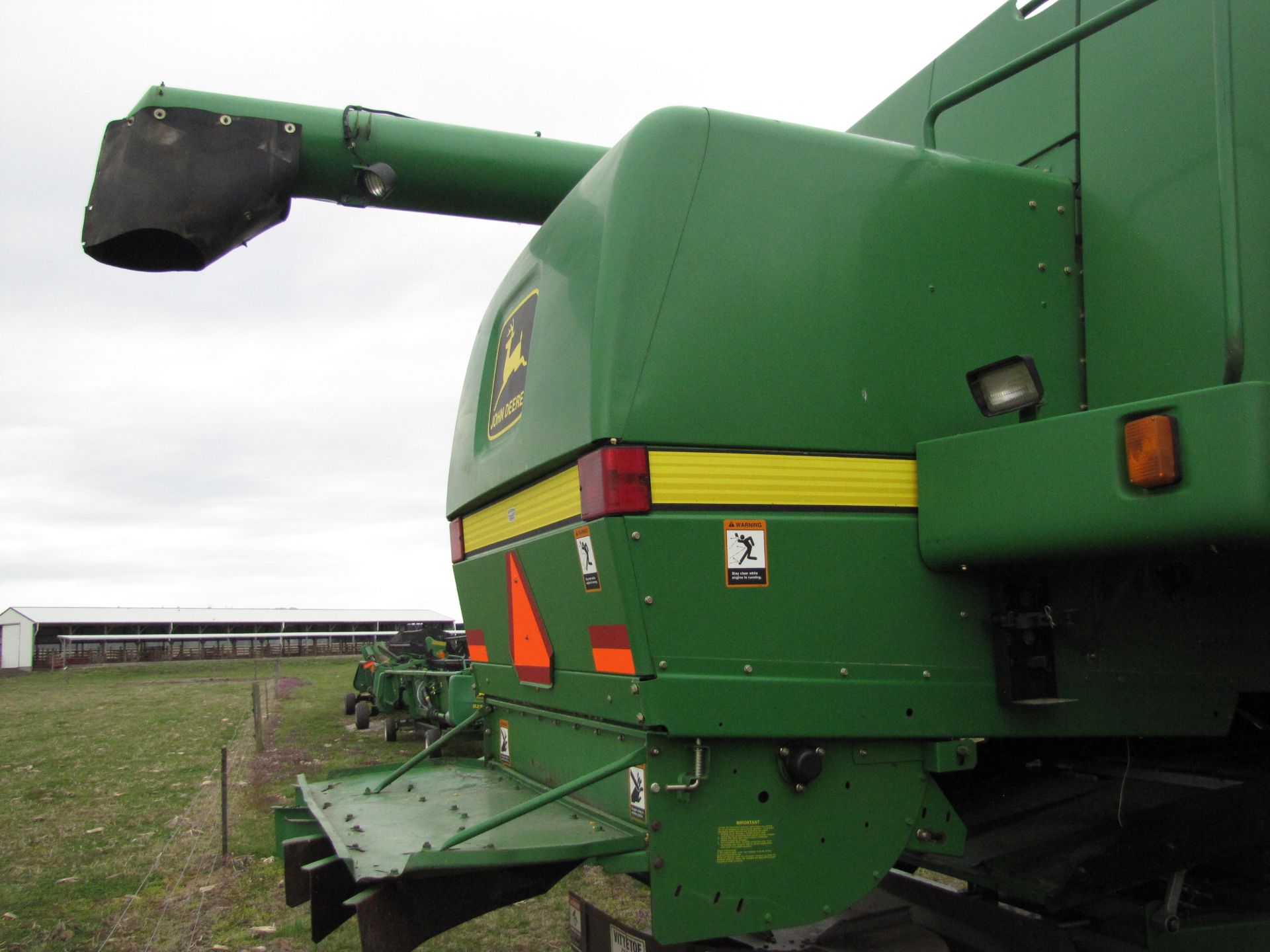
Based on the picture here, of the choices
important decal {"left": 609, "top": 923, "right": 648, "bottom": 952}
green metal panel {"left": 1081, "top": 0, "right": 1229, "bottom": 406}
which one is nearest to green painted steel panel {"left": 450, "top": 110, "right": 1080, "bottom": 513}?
green metal panel {"left": 1081, "top": 0, "right": 1229, "bottom": 406}

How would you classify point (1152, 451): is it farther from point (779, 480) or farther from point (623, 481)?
point (623, 481)

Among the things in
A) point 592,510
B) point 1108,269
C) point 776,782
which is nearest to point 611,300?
point 592,510

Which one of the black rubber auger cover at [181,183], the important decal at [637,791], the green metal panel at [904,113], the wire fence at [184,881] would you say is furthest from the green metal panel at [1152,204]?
the wire fence at [184,881]

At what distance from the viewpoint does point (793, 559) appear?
276 centimetres

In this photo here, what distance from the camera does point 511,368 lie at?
150 inches

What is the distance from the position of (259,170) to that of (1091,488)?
3.19 meters

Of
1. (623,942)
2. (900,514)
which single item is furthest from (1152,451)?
(623,942)

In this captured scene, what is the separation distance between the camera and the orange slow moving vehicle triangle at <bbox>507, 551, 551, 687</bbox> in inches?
142

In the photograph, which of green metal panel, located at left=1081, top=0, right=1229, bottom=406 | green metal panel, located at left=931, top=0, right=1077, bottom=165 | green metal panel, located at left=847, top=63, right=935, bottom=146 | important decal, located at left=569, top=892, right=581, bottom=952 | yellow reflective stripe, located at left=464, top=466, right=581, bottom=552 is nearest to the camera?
green metal panel, located at left=1081, top=0, right=1229, bottom=406

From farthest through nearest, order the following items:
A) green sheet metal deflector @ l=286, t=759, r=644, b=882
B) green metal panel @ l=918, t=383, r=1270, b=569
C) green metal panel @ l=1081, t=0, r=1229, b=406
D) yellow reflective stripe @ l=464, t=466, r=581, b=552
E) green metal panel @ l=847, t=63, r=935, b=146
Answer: green metal panel @ l=847, t=63, r=935, b=146 < yellow reflective stripe @ l=464, t=466, r=581, b=552 < green metal panel @ l=1081, t=0, r=1229, b=406 < green sheet metal deflector @ l=286, t=759, r=644, b=882 < green metal panel @ l=918, t=383, r=1270, b=569

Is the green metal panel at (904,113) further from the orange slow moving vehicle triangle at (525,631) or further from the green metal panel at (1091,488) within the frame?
the orange slow moving vehicle triangle at (525,631)

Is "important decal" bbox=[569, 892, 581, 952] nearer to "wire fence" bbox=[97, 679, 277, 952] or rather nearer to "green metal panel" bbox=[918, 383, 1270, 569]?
"green metal panel" bbox=[918, 383, 1270, 569]

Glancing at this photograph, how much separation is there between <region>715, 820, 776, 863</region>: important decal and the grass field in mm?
3092

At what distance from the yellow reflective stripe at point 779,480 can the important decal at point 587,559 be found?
31 cm
